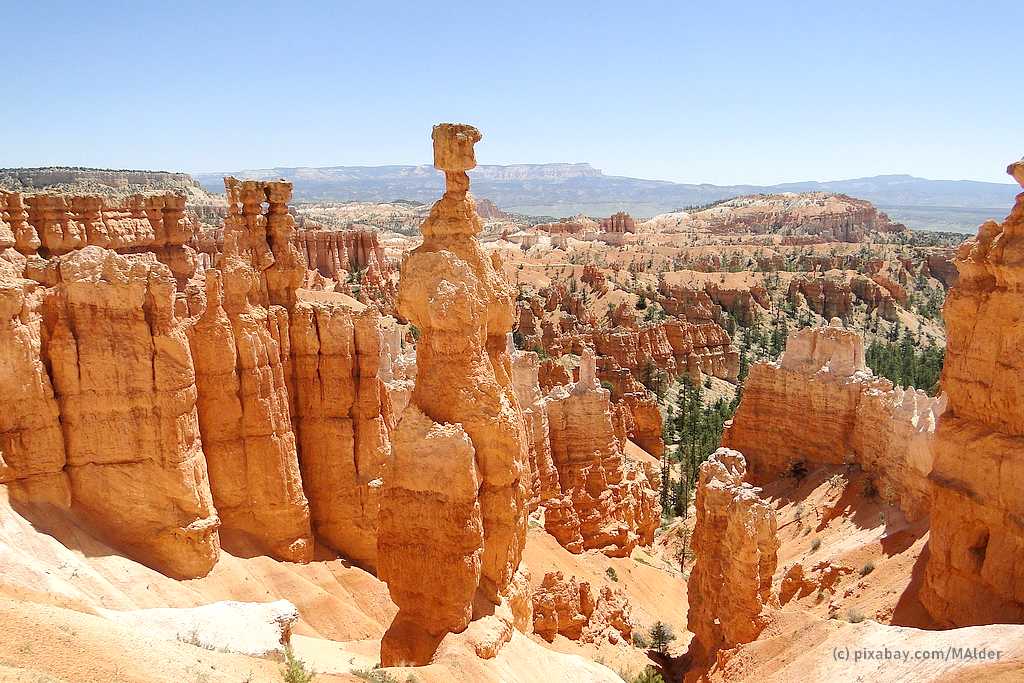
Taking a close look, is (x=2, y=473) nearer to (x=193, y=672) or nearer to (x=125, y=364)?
(x=125, y=364)

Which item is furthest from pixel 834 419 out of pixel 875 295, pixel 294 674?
pixel 875 295

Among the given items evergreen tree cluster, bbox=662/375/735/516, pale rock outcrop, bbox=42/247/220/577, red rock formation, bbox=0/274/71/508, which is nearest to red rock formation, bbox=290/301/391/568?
pale rock outcrop, bbox=42/247/220/577

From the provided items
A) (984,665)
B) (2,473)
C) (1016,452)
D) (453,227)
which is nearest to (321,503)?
(2,473)

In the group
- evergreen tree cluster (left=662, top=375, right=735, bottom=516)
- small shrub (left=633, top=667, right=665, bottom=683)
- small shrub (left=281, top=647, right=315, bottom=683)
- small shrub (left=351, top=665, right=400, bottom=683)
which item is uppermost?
small shrub (left=281, top=647, right=315, bottom=683)

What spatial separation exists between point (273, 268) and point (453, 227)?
6.95m

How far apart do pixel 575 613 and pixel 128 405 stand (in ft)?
36.3

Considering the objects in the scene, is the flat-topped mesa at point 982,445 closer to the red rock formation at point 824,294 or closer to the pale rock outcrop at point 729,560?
the pale rock outcrop at point 729,560

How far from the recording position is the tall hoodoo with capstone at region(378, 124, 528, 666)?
11.0 m

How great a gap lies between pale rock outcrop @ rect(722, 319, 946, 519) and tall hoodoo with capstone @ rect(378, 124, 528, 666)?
13945 mm

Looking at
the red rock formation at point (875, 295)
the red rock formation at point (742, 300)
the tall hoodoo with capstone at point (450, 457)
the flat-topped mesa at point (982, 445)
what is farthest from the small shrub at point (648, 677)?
the red rock formation at point (875, 295)

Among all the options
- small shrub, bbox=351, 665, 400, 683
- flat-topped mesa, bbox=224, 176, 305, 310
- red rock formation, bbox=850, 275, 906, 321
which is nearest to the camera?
small shrub, bbox=351, 665, 400, 683

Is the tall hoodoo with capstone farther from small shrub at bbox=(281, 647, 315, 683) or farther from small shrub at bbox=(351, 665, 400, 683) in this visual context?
small shrub at bbox=(281, 647, 315, 683)

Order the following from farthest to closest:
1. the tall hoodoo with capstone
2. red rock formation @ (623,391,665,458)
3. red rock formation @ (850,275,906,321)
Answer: red rock formation @ (850,275,906,321), red rock formation @ (623,391,665,458), the tall hoodoo with capstone

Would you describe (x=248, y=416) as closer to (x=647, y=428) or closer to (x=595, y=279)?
(x=647, y=428)
